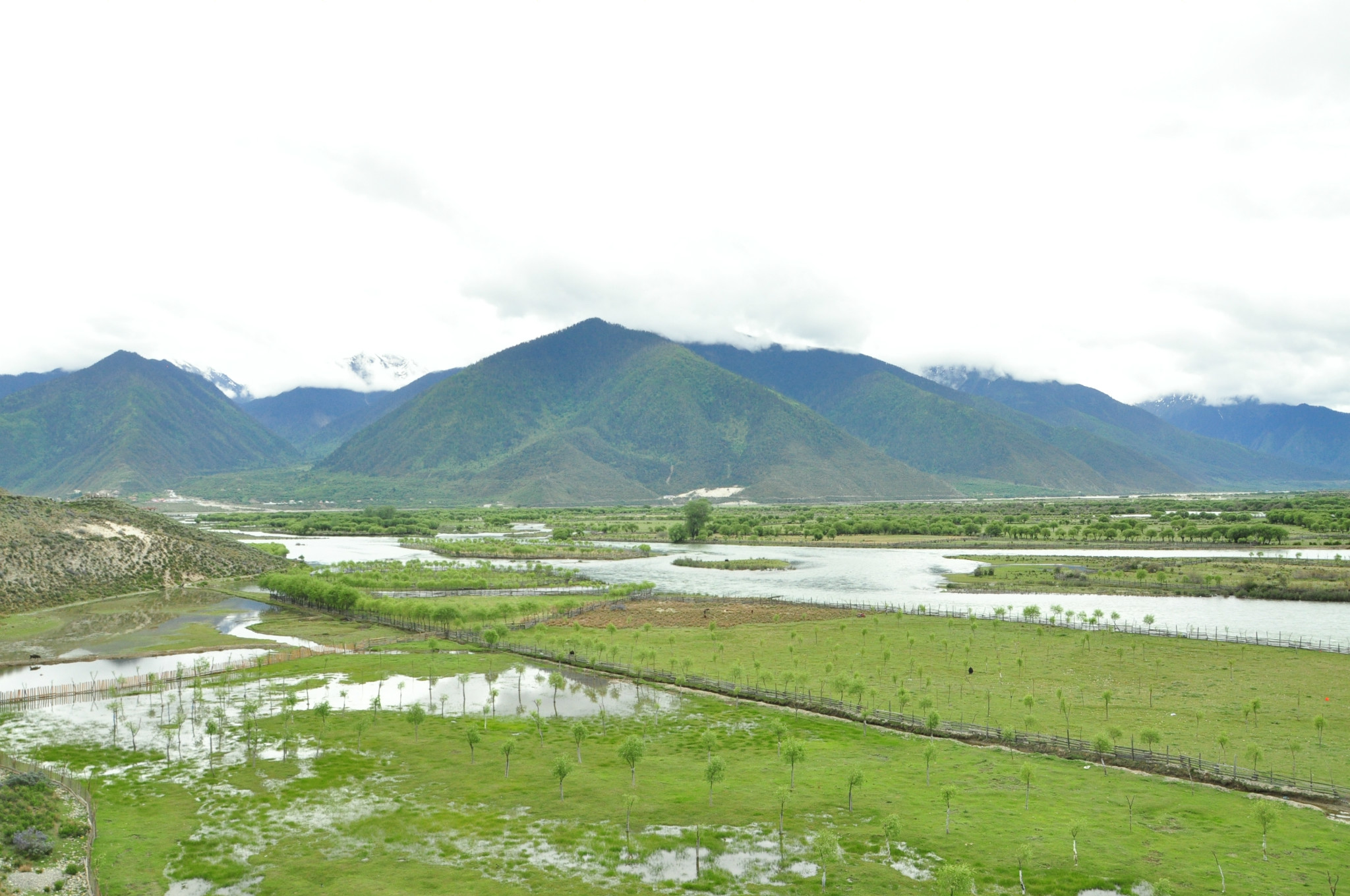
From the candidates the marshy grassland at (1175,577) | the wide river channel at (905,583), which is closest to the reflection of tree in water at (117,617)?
the wide river channel at (905,583)

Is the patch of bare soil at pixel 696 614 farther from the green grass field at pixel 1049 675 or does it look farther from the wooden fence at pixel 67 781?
the wooden fence at pixel 67 781

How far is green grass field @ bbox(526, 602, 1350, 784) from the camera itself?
46406 mm

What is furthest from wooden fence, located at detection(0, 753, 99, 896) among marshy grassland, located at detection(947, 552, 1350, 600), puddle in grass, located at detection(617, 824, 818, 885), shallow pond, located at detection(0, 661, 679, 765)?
marshy grassland, located at detection(947, 552, 1350, 600)

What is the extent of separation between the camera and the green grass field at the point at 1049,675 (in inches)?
1827

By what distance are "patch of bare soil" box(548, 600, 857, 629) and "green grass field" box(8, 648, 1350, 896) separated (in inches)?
1585

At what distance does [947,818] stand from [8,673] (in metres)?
80.0

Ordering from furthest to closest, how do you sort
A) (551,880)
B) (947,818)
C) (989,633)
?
(989,633)
(947,818)
(551,880)

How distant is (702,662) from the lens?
69.2 meters

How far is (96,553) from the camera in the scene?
119312 mm

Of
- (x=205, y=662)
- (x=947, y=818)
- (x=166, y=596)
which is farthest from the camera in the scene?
(x=166, y=596)

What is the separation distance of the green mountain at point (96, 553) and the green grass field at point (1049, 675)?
76.2 m

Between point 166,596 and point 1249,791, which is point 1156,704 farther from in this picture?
point 166,596

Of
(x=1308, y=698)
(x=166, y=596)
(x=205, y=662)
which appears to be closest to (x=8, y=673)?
(x=205, y=662)

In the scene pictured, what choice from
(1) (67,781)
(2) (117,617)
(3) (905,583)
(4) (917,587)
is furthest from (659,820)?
(3) (905,583)
